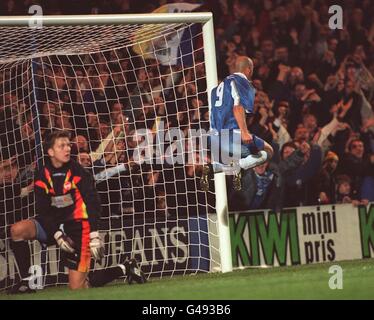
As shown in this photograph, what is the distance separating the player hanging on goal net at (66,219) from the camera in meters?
7.79

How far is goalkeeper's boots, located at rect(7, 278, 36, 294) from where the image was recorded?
7715mm

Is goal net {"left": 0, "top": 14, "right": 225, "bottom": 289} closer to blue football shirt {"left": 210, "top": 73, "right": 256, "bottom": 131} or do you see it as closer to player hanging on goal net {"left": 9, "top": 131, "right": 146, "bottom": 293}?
player hanging on goal net {"left": 9, "top": 131, "right": 146, "bottom": 293}

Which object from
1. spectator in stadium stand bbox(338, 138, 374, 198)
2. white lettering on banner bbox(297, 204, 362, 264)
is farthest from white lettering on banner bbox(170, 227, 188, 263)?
spectator in stadium stand bbox(338, 138, 374, 198)

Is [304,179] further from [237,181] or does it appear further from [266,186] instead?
[237,181]

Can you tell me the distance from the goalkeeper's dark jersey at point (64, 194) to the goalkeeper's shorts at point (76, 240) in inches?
1.8

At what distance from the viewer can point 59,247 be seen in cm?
802

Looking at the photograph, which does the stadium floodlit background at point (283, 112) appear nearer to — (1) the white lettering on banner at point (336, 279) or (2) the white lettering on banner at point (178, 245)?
(1) the white lettering on banner at point (336, 279)

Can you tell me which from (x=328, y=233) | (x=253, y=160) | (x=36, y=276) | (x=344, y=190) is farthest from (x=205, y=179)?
(x=344, y=190)

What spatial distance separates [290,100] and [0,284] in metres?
3.22
